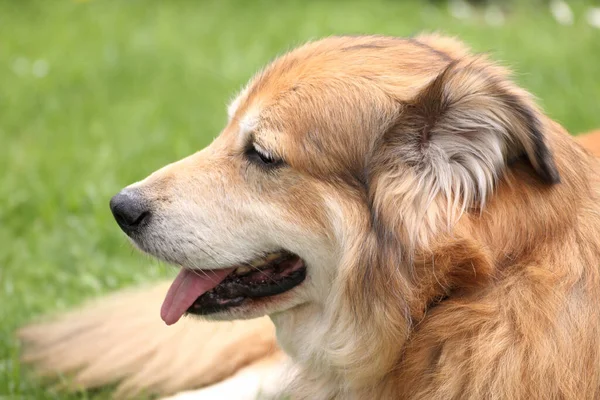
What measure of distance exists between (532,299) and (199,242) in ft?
3.78

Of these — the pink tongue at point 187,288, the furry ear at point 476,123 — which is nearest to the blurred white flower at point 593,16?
the furry ear at point 476,123

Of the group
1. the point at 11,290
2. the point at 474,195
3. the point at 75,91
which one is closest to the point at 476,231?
the point at 474,195

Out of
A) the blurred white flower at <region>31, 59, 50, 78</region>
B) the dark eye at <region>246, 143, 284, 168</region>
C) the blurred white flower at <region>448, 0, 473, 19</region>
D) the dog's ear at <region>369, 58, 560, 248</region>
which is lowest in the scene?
the blurred white flower at <region>448, 0, 473, 19</region>

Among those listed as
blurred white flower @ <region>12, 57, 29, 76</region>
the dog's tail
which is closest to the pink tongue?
the dog's tail

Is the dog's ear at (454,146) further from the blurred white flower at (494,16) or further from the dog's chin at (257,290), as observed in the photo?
the blurred white flower at (494,16)

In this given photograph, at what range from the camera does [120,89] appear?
7.50 meters

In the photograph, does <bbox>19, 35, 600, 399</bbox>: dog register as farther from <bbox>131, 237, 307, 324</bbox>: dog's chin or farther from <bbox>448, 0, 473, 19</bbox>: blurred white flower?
<bbox>448, 0, 473, 19</bbox>: blurred white flower

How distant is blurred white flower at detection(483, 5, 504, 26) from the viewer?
911cm

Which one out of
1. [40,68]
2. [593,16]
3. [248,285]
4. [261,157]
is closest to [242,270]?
[248,285]

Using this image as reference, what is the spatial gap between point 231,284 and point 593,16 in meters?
6.36

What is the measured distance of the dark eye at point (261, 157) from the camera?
2.99 meters

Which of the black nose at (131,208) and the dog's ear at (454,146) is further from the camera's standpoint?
the black nose at (131,208)

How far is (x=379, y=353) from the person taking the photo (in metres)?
2.87

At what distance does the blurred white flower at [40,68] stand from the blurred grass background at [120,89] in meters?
0.02
